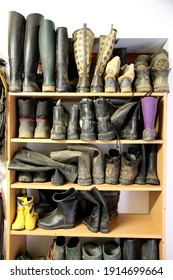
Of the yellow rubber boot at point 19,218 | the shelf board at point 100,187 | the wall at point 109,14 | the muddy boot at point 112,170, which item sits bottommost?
the yellow rubber boot at point 19,218

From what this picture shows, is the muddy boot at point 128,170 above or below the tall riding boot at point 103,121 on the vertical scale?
below

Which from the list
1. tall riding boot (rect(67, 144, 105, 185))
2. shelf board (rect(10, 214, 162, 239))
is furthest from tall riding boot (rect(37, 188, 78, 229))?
tall riding boot (rect(67, 144, 105, 185))

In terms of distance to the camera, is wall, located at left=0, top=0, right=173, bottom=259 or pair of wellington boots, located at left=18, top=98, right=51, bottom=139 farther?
wall, located at left=0, top=0, right=173, bottom=259

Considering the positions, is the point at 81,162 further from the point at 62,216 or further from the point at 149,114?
the point at 149,114

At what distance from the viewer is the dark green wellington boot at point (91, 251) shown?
4.05ft

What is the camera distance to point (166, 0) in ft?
4.48

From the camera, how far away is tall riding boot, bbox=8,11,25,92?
3.88ft

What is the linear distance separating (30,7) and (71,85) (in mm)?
652

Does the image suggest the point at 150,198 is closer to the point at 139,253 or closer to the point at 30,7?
the point at 139,253

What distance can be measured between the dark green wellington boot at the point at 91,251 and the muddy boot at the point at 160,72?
108 centimetres

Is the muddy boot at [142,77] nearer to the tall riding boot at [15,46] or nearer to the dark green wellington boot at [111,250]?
the tall riding boot at [15,46]

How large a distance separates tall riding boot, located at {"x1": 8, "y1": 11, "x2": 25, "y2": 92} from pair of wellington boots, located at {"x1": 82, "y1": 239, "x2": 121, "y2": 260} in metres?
1.11

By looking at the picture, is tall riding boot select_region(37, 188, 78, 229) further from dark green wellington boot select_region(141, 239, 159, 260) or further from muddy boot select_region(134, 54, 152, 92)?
muddy boot select_region(134, 54, 152, 92)

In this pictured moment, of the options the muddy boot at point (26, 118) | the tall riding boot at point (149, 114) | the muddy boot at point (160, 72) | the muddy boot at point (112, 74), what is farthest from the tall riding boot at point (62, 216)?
the muddy boot at point (160, 72)
